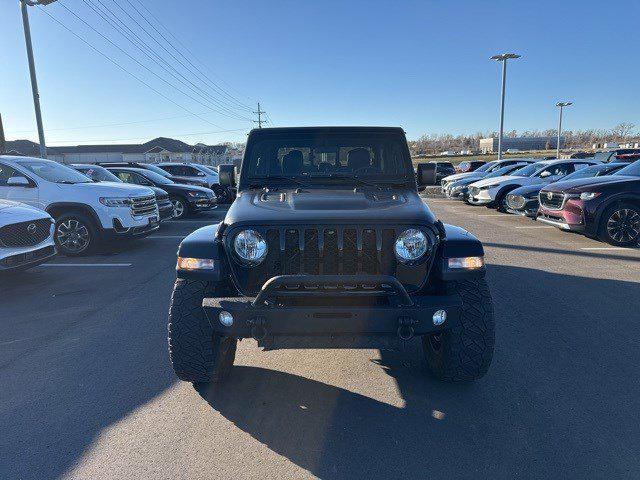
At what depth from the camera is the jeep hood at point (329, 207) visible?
2.79 m

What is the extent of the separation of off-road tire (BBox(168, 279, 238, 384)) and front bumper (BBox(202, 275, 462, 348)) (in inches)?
15.6

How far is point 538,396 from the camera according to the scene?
3041mm

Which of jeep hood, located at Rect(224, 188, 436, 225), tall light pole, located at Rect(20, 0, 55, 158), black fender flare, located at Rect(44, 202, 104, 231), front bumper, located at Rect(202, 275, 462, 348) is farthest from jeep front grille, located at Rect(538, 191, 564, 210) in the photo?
Answer: tall light pole, located at Rect(20, 0, 55, 158)

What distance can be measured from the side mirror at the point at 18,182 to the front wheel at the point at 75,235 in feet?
2.77

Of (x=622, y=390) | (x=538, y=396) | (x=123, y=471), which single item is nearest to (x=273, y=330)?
(x=123, y=471)

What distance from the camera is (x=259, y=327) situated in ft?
8.21

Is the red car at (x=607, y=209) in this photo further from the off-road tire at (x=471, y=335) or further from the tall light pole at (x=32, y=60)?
the tall light pole at (x=32, y=60)

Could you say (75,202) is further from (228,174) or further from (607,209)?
(607,209)

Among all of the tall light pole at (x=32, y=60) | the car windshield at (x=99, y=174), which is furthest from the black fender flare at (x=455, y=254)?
the tall light pole at (x=32, y=60)

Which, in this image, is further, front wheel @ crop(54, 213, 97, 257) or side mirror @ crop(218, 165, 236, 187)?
front wheel @ crop(54, 213, 97, 257)

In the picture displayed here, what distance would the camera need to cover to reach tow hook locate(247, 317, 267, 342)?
8.20 feet

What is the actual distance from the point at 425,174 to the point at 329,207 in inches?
67.8

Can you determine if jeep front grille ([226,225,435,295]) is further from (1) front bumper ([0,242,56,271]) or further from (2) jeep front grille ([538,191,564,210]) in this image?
(2) jeep front grille ([538,191,564,210])

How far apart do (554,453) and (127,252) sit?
7594 millimetres
